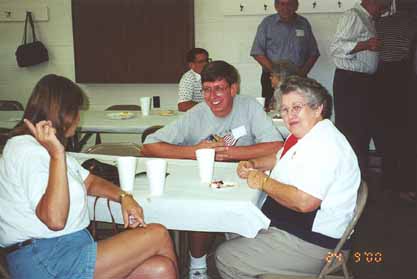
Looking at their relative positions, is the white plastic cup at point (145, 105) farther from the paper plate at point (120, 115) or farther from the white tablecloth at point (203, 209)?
the white tablecloth at point (203, 209)

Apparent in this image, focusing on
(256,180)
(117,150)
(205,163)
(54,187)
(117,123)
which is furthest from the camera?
(117,123)

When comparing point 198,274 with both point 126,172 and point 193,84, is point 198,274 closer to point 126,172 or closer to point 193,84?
point 126,172

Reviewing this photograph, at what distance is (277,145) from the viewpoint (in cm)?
284

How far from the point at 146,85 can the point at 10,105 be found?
1519 millimetres

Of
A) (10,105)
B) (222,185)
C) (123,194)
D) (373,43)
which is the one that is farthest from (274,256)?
(10,105)

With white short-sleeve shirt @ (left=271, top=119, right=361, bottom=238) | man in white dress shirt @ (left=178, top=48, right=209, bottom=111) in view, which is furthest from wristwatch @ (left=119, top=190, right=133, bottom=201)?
man in white dress shirt @ (left=178, top=48, right=209, bottom=111)

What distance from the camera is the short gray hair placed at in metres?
2.17

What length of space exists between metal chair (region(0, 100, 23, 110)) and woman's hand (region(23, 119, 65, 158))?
3697 mm

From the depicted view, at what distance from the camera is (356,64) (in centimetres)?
466

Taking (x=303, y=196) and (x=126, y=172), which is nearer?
(x=303, y=196)

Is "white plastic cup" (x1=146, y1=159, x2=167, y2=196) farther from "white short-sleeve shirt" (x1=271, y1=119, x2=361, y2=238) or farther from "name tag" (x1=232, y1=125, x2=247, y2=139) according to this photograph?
"name tag" (x1=232, y1=125, x2=247, y2=139)

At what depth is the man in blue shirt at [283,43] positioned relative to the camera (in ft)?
17.9

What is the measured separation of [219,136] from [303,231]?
1.00 m

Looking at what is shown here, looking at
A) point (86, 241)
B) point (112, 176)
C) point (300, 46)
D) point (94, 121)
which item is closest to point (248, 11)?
point (300, 46)
